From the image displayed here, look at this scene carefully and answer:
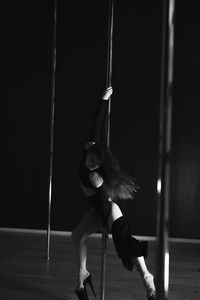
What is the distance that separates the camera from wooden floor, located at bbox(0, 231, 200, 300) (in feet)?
12.6

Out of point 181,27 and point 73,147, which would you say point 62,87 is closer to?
point 73,147

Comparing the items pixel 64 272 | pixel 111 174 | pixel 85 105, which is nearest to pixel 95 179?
pixel 111 174

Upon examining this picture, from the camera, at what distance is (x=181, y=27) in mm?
6059

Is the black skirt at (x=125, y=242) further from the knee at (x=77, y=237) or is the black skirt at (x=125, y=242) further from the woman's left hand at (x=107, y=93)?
the woman's left hand at (x=107, y=93)

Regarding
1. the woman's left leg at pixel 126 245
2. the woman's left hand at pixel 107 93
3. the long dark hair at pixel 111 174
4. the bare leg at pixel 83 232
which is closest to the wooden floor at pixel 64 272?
the bare leg at pixel 83 232

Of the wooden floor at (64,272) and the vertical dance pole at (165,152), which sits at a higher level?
the vertical dance pole at (165,152)

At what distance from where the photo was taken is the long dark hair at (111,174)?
3.31m

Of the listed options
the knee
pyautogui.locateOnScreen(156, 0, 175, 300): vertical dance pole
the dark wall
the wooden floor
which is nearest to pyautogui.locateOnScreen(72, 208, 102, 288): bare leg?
the knee

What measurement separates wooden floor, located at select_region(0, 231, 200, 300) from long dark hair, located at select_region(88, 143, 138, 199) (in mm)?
850

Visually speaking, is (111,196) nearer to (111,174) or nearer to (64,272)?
(111,174)

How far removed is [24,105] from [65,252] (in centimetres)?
199

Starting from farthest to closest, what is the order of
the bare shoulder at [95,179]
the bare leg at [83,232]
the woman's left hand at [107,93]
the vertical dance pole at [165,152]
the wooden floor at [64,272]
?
the wooden floor at [64,272] < the bare leg at [83,232] < the woman's left hand at [107,93] < the bare shoulder at [95,179] < the vertical dance pole at [165,152]

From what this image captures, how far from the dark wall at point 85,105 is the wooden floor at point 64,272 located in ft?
1.54

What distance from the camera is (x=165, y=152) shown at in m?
0.99
